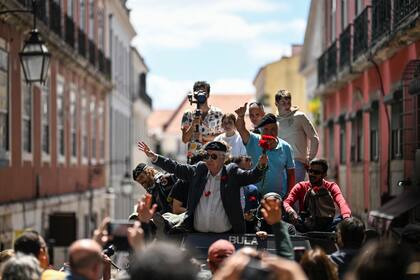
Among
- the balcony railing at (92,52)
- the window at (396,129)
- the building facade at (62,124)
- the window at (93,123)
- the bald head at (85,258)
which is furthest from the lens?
the window at (93,123)

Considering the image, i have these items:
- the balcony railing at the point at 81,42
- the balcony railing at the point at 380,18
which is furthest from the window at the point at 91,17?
the balcony railing at the point at 380,18

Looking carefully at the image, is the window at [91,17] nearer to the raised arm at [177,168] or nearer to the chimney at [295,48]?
the raised arm at [177,168]

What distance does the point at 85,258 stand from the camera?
21.4ft

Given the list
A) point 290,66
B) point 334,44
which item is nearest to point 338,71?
point 334,44

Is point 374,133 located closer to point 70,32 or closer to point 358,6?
point 358,6

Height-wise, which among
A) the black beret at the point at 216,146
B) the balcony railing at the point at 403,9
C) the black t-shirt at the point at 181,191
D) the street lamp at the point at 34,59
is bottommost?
the black t-shirt at the point at 181,191

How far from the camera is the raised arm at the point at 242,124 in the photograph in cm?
1191

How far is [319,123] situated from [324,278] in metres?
31.6

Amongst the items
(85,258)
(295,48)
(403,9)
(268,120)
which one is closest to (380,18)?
(403,9)

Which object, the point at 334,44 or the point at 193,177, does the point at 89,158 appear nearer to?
the point at 334,44

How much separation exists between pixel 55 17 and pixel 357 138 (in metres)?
8.28

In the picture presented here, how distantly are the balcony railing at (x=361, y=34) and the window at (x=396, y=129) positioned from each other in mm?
3064

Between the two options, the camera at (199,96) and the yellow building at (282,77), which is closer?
the camera at (199,96)

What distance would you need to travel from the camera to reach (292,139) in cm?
1297
